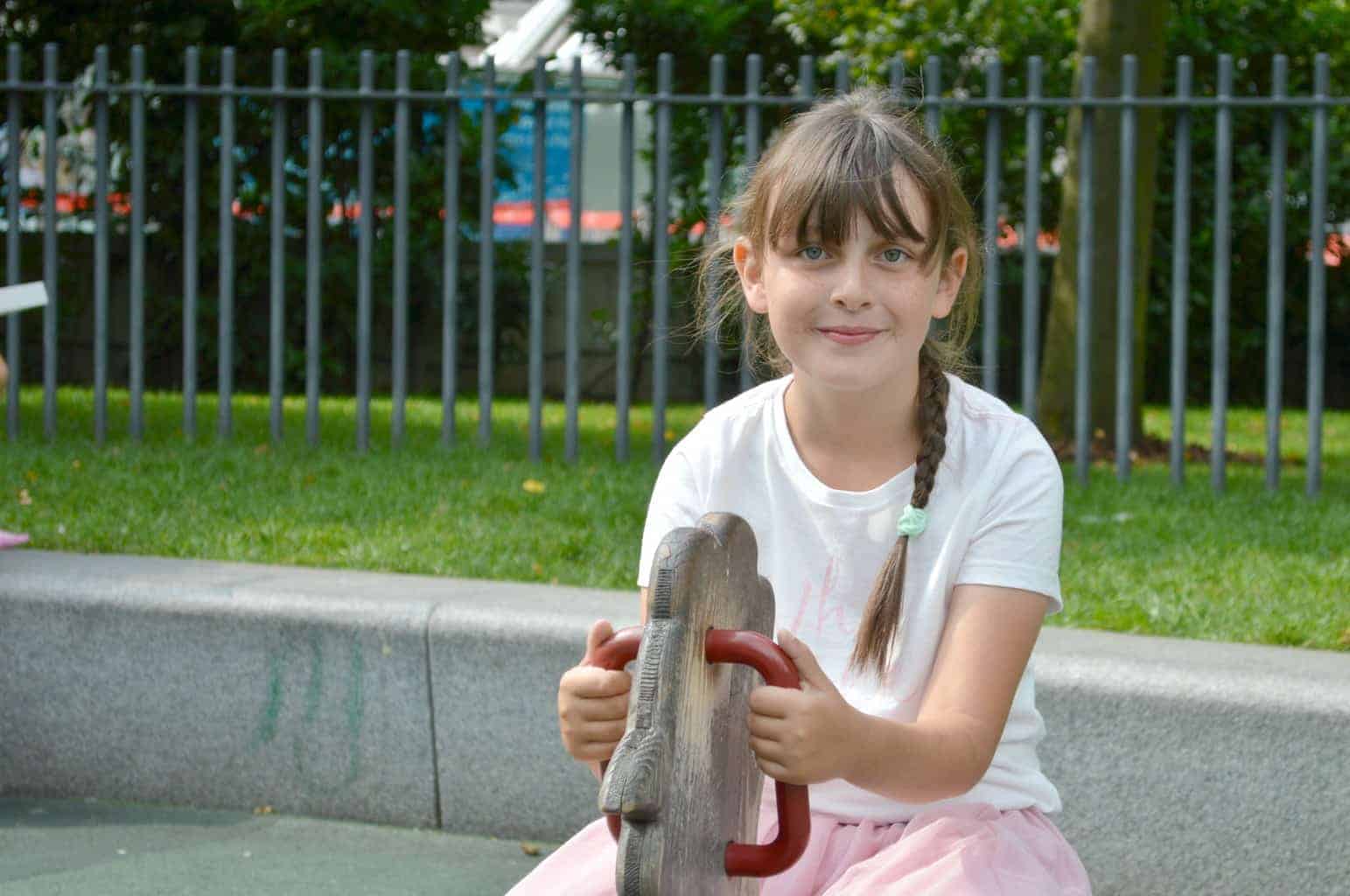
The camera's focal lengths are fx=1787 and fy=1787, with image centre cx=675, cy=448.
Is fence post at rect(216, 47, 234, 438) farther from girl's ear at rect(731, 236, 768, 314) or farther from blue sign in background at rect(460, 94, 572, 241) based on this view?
blue sign in background at rect(460, 94, 572, 241)

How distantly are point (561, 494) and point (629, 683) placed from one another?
12.3 feet

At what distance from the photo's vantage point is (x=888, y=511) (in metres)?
1.90

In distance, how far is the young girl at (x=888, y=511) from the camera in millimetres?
1750

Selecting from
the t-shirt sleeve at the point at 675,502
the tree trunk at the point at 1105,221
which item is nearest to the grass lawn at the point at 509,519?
the tree trunk at the point at 1105,221

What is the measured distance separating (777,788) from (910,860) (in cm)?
35

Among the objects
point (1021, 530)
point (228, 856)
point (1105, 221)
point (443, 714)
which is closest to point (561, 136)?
point (1105, 221)

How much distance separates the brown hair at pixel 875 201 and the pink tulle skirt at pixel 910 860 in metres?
0.17

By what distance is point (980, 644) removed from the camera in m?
1.81

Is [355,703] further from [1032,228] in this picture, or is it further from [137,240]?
[137,240]

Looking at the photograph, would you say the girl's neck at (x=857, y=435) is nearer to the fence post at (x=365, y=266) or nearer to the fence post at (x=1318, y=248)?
the fence post at (x=1318, y=248)

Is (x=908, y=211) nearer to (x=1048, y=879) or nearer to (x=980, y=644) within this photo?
(x=980, y=644)

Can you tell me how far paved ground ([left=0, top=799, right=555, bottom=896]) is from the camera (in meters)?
3.14

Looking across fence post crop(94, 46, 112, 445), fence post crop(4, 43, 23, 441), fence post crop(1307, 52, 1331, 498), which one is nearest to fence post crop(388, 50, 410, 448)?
fence post crop(94, 46, 112, 445)

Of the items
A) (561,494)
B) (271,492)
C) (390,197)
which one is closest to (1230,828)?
(561,494)
